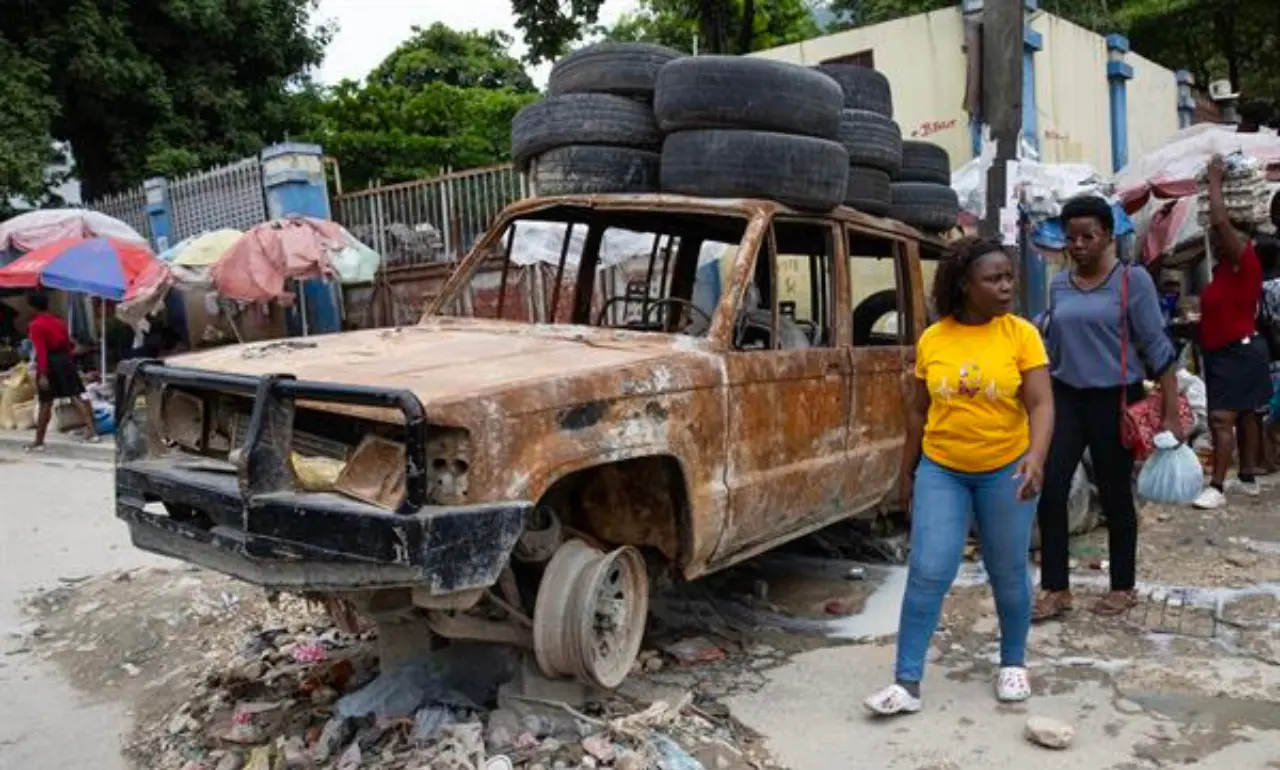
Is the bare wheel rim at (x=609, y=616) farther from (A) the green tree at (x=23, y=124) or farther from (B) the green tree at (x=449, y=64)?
(B) the green tree at (x=449, y=64)

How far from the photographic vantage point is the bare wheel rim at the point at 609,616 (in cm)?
330

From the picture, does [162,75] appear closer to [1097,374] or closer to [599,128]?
[599,128]

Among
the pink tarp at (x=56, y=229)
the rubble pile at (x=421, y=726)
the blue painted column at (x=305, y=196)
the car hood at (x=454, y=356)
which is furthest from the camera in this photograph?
the pink tarp at (x=56, y=229)

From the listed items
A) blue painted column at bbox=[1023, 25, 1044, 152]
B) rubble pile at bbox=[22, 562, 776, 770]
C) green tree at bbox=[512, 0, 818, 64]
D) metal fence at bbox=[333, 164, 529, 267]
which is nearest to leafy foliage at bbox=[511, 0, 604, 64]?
green tree at bbox=[512, 0, 818, 64]

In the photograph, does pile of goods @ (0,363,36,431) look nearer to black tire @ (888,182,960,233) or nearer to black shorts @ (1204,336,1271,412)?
black tire @ (888,182,960,233)

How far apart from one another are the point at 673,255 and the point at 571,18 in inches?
350

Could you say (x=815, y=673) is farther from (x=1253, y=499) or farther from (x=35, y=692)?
(x=1253, y=499)

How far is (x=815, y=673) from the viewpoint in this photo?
4020 mm

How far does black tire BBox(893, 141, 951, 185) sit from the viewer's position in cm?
591

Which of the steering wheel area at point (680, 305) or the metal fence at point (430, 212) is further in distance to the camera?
the metal fence at point (430, 212)

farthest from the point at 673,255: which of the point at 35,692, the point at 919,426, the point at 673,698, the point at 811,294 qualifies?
the point at 35,692

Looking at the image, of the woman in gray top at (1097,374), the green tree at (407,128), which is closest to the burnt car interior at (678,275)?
the woman in gray top at (1097,374)

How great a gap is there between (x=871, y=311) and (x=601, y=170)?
197cm

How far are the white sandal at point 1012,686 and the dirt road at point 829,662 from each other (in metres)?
0.06
